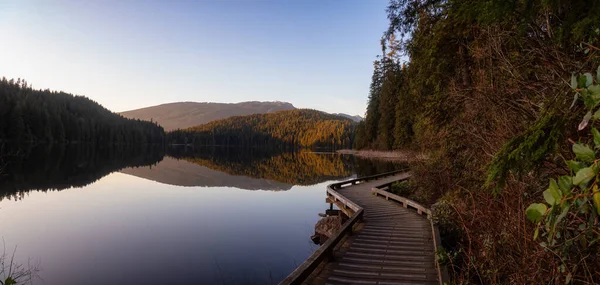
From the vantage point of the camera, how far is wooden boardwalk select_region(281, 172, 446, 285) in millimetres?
6699

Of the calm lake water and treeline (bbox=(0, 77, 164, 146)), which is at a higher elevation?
treeline (bbox=(0, 77, 164, 146))

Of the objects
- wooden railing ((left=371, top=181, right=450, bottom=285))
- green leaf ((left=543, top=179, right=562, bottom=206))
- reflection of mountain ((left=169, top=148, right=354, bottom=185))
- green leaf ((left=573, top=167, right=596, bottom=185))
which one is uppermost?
green leaf ((left=573, top=167, right=596, bottom=185))

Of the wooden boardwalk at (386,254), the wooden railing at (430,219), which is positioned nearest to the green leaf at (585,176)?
the wooden railing at (430,219)

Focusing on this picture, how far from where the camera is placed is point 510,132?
18.1 feet

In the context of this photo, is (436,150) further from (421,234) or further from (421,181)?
(421,234)

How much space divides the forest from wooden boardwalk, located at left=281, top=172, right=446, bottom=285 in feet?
2.23

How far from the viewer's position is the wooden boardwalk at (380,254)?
22.0 ft

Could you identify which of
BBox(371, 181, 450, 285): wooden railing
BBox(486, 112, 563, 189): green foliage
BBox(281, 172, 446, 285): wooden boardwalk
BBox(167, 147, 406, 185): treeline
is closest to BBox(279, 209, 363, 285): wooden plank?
BBox(281, 172, 446, 285): wooden boardwalk

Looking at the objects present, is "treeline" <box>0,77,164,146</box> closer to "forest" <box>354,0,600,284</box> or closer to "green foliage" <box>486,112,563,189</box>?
"forest" <box>354,0,600,284</box>

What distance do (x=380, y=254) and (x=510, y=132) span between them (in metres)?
4.23

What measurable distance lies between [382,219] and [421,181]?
16.9 ft

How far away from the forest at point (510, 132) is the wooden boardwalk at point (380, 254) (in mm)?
681

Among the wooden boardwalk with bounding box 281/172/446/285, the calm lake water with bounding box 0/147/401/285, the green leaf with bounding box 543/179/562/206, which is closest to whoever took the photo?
the green leaf with bounding box 543/179/562/206

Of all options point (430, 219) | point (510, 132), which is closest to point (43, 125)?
point (430, 219)
